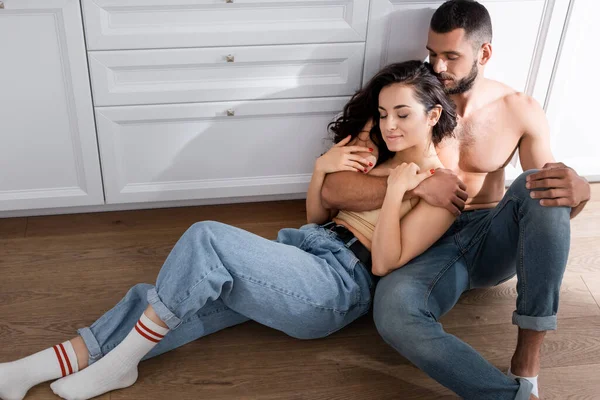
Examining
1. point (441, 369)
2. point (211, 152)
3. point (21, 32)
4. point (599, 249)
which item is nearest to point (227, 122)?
point (211, 152)

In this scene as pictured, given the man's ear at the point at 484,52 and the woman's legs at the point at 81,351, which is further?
the man's ear at the point at 484,52

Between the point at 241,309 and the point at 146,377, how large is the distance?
0.29 metres

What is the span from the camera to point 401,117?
1.64 m

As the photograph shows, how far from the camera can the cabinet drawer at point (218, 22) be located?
1.86 m

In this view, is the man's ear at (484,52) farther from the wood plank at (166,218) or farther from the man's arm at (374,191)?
the wood plank at (166,218)

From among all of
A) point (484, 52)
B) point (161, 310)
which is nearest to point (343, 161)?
point (484, 52)

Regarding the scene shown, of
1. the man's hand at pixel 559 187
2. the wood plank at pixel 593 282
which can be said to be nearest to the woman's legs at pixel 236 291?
the man's hand at pixel 559 187

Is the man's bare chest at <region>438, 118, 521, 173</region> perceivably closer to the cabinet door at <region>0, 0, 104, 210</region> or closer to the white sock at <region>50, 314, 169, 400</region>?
the white sock at <region>50, 314, 169, 400</region>

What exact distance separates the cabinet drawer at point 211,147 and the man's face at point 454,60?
0.39 metres

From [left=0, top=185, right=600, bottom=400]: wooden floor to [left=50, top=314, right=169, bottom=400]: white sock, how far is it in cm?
6

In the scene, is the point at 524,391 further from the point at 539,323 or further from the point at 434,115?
the point at 434,115

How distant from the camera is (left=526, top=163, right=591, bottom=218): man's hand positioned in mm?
1559

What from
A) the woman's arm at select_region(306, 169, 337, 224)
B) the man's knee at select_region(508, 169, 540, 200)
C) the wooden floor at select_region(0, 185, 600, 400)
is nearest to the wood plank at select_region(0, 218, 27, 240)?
the wooden floor at select_region(0, 185, 600, 400)

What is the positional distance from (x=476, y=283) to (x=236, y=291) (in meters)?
0.64
